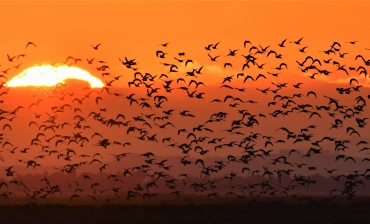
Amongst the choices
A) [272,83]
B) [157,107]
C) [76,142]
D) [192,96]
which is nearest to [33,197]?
[76,142]

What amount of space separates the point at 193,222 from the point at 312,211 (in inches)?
557

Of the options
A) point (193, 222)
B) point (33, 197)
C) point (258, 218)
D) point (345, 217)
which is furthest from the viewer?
point (33, 197)

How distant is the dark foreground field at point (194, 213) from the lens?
43344 millimetres

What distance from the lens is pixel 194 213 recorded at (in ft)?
150

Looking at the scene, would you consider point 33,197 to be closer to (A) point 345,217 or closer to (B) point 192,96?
(B) point 192,96

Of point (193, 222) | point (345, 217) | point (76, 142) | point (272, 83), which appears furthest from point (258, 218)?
point (76, 142)

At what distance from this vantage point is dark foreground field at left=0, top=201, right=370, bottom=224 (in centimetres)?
4334

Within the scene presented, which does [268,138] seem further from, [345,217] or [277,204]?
[345,217]

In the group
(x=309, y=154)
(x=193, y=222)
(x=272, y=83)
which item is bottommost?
(x=193, y=222)

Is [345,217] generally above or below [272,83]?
below

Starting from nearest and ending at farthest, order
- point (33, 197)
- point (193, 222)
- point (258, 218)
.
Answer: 1. point (193, 222)
2. point (258, 218)
3. point (33, 197)

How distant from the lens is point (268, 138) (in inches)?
2183

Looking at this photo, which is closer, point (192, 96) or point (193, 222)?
point (193, 222)

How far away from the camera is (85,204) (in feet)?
164
